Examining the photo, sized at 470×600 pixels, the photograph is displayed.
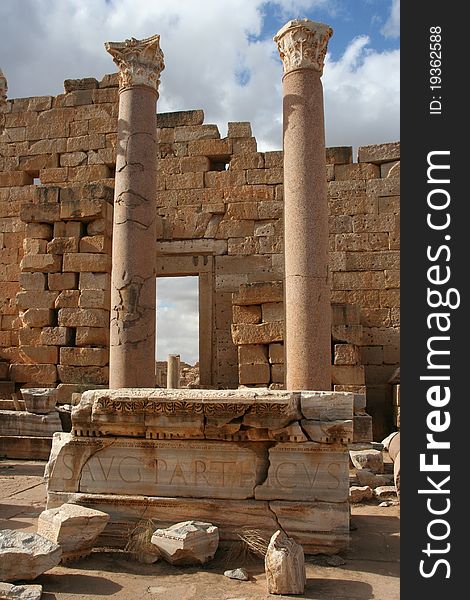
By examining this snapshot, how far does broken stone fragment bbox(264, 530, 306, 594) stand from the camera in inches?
165

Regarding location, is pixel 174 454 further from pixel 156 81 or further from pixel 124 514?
pixel 156 81

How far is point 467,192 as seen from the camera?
423 centimetres

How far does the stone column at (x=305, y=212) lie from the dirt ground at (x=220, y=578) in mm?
3282

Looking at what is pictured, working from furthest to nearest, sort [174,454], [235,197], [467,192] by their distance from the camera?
[235,197]
[174,454]
[467,192]

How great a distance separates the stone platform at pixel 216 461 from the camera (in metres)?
5.13

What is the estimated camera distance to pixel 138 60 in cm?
1018

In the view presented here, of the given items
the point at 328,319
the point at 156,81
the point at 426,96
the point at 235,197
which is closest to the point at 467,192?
the point at 426,96

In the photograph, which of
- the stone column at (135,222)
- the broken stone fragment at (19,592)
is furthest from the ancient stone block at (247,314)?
the broken stone fragment at (19,592)

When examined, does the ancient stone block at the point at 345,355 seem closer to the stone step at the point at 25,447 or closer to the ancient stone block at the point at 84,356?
the ancient stone block at the point at 84,356

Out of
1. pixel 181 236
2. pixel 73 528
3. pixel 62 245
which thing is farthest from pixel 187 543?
pixel 181 236

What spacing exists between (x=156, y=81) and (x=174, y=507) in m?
7.51

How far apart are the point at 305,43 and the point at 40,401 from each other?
706cm

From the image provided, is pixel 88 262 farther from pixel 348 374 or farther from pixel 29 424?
pixel 348 374

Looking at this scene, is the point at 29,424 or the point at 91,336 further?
the point at 91,336
